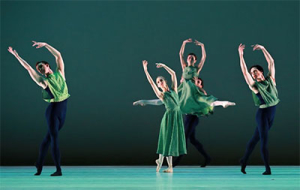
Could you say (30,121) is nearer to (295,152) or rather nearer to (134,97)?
(134,97)

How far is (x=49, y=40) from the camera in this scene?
930 cm

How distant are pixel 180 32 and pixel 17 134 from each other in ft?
10.6

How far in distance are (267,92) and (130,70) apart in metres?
3.28

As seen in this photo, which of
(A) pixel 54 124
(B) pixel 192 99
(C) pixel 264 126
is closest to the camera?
(A) pixel 54 124

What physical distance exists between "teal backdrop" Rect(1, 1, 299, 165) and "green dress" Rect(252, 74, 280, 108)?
2.75 m

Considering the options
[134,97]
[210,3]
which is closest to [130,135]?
[134,97]

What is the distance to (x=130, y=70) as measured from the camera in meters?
9.34

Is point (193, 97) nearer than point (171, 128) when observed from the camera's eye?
No

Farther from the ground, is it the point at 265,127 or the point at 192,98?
the point at 192,98

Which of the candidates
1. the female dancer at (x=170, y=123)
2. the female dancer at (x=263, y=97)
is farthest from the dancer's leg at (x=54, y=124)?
the female dancer at (x=263, y=97)

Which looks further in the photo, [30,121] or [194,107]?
[30,121]

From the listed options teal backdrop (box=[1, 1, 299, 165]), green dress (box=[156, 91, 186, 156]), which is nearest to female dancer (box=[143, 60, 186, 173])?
green dress (box=[156, 91, 186, 156])

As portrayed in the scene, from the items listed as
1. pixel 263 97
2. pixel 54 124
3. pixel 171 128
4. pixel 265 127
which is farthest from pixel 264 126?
pixel 54 124

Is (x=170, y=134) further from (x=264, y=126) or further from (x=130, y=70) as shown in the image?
(x=130, y=70)
